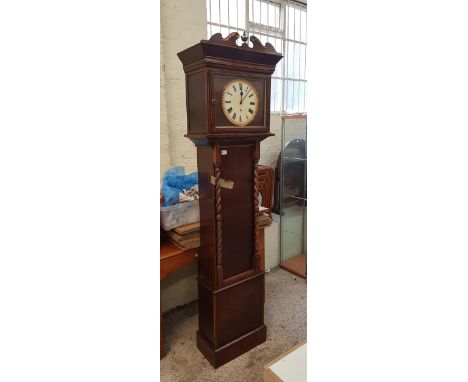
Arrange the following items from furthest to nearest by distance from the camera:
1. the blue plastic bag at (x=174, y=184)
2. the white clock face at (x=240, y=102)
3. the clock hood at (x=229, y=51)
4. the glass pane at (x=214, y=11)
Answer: the glass pane at (x=214, y=11) → the blue plastic bag at (x=174, y=184) → the white clock face at (x=240, y=102) → the clock hood at (x=229, y=51)

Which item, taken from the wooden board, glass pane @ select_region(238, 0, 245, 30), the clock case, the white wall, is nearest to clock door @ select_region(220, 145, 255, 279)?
the clock case

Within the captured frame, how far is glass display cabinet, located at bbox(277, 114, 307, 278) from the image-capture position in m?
2.86

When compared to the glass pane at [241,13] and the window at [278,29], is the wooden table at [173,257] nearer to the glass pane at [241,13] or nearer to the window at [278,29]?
the window at [278,29]

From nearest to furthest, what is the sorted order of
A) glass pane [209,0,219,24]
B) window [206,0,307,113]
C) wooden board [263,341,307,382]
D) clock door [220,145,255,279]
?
wooden board [263,341,307,382]
clock door [220,145,255,279]
glass pane [209,0,219,24]
window [206,0,307,113]

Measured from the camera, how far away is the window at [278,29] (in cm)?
285

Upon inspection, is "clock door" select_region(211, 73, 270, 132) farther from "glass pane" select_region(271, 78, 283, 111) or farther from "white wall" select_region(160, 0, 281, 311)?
"glass pane" select_region(271, 78, 283, 111)

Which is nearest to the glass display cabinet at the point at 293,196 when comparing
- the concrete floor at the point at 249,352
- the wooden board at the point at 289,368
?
the concrete floor at the point at 249,352

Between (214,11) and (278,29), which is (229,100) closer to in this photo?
(214,11)

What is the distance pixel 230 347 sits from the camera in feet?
6.10

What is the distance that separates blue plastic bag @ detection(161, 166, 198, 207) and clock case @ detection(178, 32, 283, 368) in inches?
7.8

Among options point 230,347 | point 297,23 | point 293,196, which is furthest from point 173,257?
point 297,23
